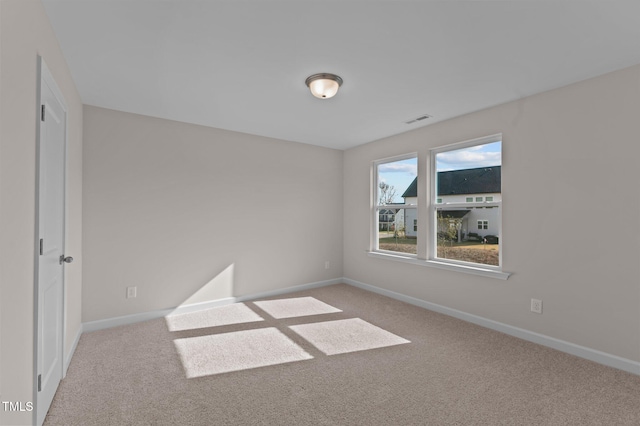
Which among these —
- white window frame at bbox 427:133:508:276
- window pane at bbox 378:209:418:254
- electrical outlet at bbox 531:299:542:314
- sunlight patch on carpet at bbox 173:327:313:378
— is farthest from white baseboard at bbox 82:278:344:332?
electrical outlet at bbox 531:299:542:314

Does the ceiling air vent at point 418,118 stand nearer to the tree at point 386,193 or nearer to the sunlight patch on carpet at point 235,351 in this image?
the tree at point 386,193

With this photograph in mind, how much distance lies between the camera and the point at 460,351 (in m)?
2.81

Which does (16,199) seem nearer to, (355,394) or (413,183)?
(355,394)

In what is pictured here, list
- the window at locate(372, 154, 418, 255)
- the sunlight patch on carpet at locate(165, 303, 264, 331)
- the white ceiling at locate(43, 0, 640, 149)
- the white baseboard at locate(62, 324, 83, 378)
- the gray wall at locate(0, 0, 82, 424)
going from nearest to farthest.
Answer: the gray wall at locate(0, 0, 82, 424) → the white ceiling at locate(43, 0, 640, 149) → the white baseboard at locate(62, 324, 83, 378) → the sunlight patch on carpet at locate(165, 303, 264, 331) → the window at locate(372, 154, 418, 255)

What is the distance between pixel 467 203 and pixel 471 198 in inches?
2.9

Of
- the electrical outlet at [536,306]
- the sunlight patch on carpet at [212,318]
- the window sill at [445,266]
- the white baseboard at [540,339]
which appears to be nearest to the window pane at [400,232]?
the window sill at [445,266]

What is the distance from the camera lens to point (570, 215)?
2.79m

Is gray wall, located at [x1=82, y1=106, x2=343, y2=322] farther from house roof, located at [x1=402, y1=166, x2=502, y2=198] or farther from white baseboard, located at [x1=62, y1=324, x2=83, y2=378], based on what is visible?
house roof, located at [x1=402, y1=166, x2=502, y2=198]

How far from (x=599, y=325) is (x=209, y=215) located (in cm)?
426

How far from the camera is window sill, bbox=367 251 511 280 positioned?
10.8ft

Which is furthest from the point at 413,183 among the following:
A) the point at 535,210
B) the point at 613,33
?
the point at 613,33

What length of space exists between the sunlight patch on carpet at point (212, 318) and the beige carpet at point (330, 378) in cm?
5

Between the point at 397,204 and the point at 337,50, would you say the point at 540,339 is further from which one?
the point at 337,50

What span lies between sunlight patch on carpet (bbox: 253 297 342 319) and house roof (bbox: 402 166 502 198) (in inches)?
84.6
